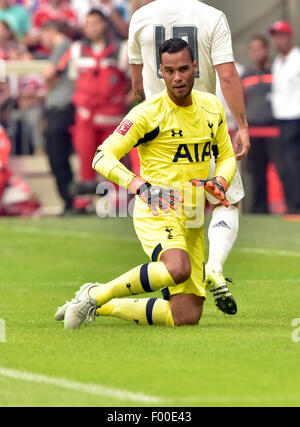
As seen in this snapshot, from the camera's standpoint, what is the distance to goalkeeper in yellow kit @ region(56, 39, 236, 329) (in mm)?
7418

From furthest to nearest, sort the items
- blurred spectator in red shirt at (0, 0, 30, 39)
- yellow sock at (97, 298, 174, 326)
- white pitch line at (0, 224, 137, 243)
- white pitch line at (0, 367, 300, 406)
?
blurred spectator in red shirt at (0, 0, 30, 39) → white pitch line at (0, 224, 137, 243) → yellow sock at (97, 298, 174, 326) → white pitch line at (0, 367, 300, 406)

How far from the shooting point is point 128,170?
24.3 feet

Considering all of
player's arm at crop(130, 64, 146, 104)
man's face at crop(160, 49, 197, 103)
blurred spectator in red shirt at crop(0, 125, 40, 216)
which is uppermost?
man's face at crop(160, 49, 197, 103)

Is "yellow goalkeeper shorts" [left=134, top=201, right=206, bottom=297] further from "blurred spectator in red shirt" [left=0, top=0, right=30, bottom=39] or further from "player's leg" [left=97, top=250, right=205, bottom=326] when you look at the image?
"blurred spectator in red shirt" [left=0, top=0, right=30, bottom=39]

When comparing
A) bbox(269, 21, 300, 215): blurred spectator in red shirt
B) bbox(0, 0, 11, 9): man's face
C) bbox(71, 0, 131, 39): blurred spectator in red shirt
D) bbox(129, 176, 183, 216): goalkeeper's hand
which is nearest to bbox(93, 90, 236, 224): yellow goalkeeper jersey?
bbox(129, 176, 183, 216): goalkeeper's hand

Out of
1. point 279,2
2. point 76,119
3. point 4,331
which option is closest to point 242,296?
point 4,331

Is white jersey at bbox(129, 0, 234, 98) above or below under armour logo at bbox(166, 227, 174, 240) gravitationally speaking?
above

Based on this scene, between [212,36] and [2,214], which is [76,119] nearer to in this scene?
[2,214]

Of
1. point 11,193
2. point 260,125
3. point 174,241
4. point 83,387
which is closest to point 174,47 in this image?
point 174,241

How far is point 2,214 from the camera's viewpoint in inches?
705

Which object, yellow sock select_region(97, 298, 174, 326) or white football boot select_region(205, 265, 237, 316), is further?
white football boot select_region(205, 265, 237, 316)

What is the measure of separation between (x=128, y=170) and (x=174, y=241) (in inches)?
22.6

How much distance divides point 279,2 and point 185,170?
39.0ft

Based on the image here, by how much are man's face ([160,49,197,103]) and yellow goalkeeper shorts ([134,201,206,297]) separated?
2.70 feet
